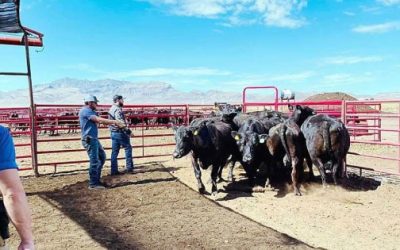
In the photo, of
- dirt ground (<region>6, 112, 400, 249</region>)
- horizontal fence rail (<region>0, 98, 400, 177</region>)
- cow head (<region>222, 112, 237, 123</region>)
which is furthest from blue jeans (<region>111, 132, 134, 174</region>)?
cow head (<region>222, 112, 237, 123</region>)

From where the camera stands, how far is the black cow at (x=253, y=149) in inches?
292

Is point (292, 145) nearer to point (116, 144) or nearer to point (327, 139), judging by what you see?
point (327, 139)

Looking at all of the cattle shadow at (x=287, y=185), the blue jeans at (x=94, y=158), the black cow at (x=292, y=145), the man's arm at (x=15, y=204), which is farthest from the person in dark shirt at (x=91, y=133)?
the man's arm at (x=15, y=204)

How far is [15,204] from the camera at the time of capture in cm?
211

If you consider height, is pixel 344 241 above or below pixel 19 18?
below

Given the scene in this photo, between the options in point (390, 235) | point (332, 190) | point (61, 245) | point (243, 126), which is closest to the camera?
point (61, 245)

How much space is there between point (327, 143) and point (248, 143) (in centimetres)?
136

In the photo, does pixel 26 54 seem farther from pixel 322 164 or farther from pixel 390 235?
pixel 390 235

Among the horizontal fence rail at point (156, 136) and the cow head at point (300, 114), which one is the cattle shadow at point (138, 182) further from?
the cow head at point (300, 114)

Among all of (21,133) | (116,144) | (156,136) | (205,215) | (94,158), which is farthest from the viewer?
(156,136)

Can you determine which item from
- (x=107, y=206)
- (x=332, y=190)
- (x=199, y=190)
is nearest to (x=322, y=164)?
(x=332, y=190)

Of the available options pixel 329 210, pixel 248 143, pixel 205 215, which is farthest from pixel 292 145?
pixel 205 215

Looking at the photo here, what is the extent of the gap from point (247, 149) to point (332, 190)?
160 centimetres

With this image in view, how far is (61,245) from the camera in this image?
4.76m
